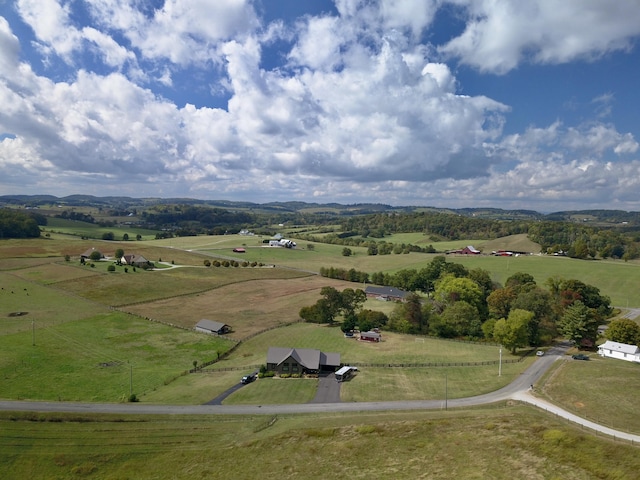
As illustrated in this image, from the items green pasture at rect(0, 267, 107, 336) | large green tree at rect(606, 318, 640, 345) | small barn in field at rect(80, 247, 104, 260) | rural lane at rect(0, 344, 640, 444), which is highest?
small barn in field at rect(80, 247, 104, 260)

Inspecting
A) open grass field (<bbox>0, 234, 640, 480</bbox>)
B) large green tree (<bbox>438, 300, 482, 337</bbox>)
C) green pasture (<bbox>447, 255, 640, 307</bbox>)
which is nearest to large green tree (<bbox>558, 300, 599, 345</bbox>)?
open grass field (<bbox>0, 234, 640, 480</bbox>)

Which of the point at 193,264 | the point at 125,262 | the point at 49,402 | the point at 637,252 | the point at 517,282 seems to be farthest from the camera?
the point at 637,252

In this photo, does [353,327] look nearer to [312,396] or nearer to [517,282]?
[312,396]

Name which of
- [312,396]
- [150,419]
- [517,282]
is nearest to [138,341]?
[150,419]

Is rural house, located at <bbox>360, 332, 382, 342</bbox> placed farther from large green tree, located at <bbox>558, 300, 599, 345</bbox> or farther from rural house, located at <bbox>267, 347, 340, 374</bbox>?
large green tree, located at <bbox>558, 300, 599, 345</bbox>

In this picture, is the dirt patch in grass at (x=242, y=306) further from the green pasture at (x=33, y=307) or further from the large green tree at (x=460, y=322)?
the large green tree at (x=460, y=322)

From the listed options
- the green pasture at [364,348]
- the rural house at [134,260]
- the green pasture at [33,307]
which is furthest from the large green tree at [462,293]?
the rural house at [134,260]
